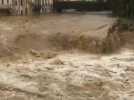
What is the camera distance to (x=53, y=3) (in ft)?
30.0

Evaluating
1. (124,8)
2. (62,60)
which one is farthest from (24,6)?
(62,60)

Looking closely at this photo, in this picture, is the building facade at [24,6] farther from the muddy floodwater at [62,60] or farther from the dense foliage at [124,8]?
the dense foliage at [124,8]

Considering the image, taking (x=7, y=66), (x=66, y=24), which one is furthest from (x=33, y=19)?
(x=7, y=66)

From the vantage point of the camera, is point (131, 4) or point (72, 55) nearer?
point (72, 55)

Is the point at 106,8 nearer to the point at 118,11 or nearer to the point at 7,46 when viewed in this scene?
the point at 118,11

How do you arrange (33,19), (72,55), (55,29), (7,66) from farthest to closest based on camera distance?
(33,19) → (55,29) → (72,55) → (7,66)

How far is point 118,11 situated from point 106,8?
2.50ft

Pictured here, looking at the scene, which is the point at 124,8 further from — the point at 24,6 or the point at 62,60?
the point at 62,60

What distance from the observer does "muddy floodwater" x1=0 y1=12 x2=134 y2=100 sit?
16.1ft

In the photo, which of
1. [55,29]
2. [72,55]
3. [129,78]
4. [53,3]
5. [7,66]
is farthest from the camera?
[53,3]

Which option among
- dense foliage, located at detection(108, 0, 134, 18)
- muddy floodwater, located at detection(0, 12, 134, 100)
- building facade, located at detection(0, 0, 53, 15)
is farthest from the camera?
building facade, located at detection(0, 0, 53, 15)

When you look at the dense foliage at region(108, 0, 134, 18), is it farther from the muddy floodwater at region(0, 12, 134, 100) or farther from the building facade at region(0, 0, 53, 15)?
the building facade at region(0, 0, 53, 15)

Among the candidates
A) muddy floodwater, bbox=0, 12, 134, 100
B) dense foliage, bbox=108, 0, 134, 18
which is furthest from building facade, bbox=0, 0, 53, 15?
dense foliage, bbox=108, 0, 134, 18

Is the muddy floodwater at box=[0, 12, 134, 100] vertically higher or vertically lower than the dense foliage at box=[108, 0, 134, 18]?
lower
